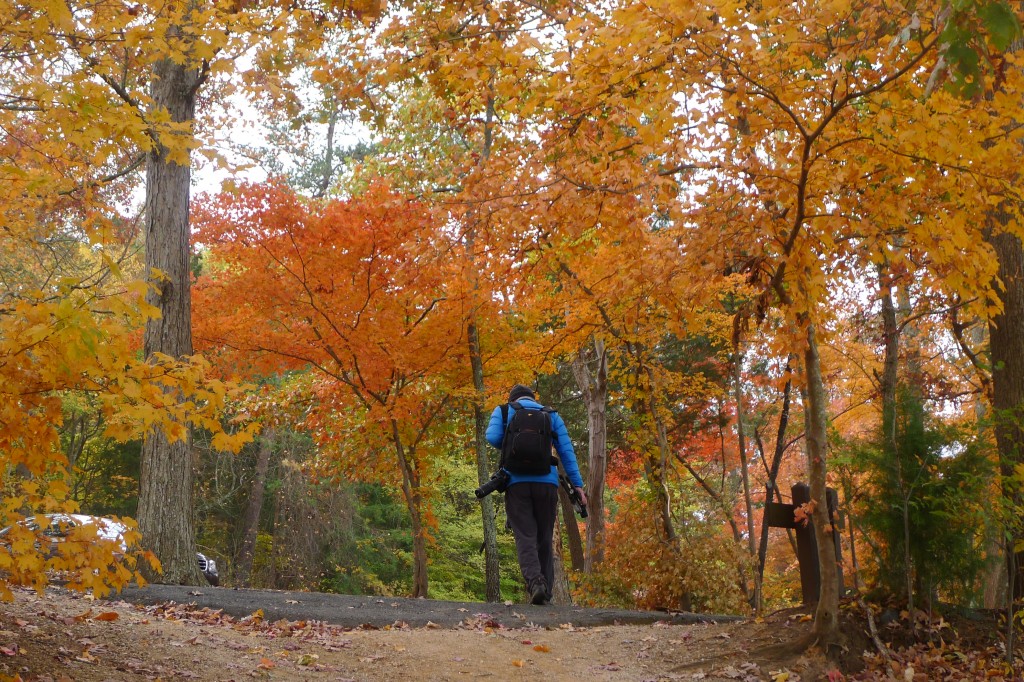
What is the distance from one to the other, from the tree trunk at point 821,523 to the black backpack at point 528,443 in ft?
8.19

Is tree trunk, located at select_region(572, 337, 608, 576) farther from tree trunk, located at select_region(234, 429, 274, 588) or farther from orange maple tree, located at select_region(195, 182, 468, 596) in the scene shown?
tree trunk, located at select_region(234, 429, 274, 588)

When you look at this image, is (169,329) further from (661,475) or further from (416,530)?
(661,475)

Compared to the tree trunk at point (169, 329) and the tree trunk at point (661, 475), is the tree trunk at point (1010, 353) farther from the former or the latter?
the tree trunk at point (169, 329)

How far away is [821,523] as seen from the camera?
18.5 ft

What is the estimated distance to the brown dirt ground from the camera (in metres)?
4.39

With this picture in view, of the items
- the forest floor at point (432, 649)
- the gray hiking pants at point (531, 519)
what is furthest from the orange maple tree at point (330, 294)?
the forest floor at point (432, 649)

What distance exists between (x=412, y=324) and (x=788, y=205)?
292 inches

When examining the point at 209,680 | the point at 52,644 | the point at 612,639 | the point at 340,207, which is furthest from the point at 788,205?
the point at 340,207

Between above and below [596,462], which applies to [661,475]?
below

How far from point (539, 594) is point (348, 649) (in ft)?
8.41

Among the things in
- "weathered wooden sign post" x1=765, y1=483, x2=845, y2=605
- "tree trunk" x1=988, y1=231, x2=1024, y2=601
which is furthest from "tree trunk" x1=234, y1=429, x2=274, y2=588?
"tree trunk" x1=988, y1=231, x2=1024, y2=601

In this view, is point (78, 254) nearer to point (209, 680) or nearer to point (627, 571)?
point (627, 571)

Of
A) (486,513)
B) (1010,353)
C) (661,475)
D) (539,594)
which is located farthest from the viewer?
(486,513)

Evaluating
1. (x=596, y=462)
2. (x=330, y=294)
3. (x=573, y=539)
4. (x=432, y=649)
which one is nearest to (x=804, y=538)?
(x=432, y=649)
